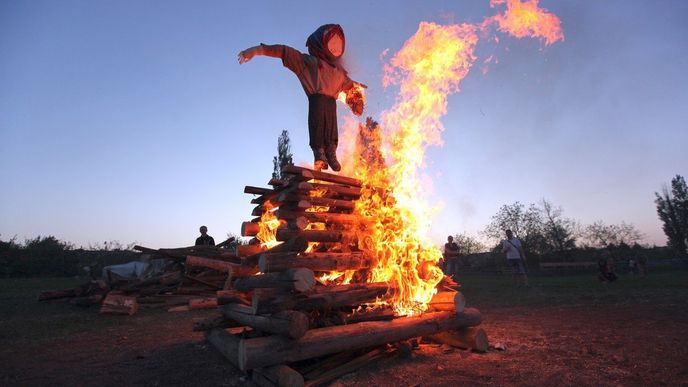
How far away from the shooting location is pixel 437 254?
6.46 meters

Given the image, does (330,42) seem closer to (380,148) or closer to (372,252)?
(380,148)

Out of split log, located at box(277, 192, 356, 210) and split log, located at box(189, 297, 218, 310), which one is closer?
split log, located at box(277, 192, 356, 210)

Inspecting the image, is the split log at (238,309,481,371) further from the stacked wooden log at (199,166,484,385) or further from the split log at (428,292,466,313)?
the split log at (428,292,466,313)

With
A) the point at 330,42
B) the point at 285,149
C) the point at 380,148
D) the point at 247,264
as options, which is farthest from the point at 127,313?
the point at 285,149

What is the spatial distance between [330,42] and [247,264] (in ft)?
13.6

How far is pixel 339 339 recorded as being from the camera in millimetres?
4590

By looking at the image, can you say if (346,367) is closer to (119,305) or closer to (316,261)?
(316,261)

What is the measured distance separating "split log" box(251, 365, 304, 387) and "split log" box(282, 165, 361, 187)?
2656mm

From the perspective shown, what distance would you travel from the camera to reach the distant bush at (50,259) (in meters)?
25.8

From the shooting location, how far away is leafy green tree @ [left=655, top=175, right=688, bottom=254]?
50.2m

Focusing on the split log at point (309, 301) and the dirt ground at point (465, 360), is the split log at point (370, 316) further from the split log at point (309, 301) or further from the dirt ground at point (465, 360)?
the dirt ground at point (465, 360)

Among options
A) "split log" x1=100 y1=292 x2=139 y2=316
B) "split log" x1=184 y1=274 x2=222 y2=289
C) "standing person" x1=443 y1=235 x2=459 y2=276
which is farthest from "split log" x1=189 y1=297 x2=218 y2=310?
"standing person" x1=443 y1=235 x2=459 y2=276

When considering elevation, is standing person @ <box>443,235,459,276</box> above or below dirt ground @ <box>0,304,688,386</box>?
above

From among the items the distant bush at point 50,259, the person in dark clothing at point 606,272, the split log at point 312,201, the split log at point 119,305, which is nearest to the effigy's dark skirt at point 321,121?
the split log at point 312,201
